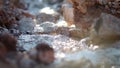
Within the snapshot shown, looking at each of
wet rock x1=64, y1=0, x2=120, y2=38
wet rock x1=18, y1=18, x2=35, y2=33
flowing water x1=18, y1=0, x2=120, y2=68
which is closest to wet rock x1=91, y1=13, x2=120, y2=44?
flowing water x1=18, y1=0, x2=120, y2=68

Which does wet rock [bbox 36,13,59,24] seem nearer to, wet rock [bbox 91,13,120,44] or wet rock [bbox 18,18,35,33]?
wet rock [bbox 18,18,35,33]

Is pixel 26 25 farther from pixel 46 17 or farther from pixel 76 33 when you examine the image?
pixel 76 33

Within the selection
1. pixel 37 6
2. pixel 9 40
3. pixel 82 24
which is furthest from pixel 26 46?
pixel 37 6

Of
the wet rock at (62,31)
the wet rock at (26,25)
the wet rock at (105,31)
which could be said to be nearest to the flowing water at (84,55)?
the wet rock at (105,31)

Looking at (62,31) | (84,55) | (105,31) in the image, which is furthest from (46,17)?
(84,55)

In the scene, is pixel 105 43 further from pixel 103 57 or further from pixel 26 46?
pixel 26 46

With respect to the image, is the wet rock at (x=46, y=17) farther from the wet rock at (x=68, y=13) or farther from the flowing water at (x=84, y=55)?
the flowing water at (x=84, y=55)

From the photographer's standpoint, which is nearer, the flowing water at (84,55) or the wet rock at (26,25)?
the flowing water at (84,55)

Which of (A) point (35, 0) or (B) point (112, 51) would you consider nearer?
(B) point (112, 51)

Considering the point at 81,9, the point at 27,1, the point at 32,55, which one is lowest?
the point at 32,55
